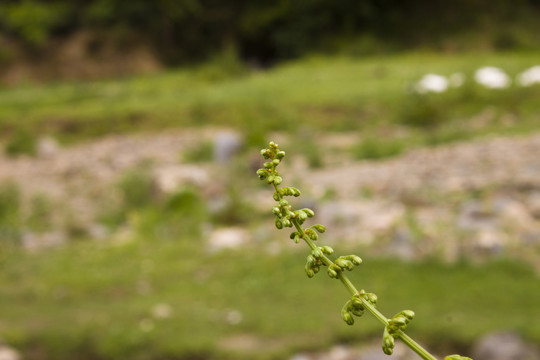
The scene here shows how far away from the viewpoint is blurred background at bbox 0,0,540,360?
5.11m

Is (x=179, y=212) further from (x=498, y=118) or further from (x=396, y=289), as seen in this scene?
(x=498, y=118)

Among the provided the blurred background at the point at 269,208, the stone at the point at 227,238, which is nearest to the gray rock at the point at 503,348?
the blurred background at the point at 269,208

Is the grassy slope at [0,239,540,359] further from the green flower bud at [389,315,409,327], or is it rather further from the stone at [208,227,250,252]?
the green flower bud at [389,315,409,327]

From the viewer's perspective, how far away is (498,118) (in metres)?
12.1

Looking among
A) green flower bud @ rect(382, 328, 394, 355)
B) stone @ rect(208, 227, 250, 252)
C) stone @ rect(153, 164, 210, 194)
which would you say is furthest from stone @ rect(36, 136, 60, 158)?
green flower bud @ rect(382, 328, 394, 355)

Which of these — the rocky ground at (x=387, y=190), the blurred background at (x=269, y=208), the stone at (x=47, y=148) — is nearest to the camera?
the blurred background at (x=269, y=208)

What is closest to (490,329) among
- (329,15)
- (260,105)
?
(260,105)

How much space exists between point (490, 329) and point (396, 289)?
1.01 m

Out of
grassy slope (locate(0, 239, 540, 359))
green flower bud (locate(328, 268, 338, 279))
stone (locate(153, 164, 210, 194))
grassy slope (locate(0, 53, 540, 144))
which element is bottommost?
green flower bud (locate(328, 268, 338, 279))

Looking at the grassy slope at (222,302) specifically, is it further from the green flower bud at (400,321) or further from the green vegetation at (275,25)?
the green vegetation at (275,25)

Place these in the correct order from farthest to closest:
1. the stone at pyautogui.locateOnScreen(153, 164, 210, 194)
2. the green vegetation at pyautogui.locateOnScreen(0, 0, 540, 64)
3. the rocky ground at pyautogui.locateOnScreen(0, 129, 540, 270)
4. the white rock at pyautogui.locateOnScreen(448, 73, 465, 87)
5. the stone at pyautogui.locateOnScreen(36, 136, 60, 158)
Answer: the green vegetation at pyautogui.locateOnScreen(0, 0, 540, 64) < the white rock at pyautogui.locateOnScreen(448, 73, 465, 87) < the stone at pyautogui.locateOnScreen(36, 136, 60, 158) < the stone at pyautogui.locateOnScreen(153, 164, 210, 194) < the rocky ground at pyautogui.locateOnScreen(0, 129, 540, 270)

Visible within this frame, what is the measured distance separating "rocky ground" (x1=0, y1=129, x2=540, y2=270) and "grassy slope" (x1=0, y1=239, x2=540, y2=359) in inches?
19.8

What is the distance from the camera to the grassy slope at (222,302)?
491cm

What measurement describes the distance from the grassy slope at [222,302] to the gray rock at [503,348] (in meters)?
0.09
